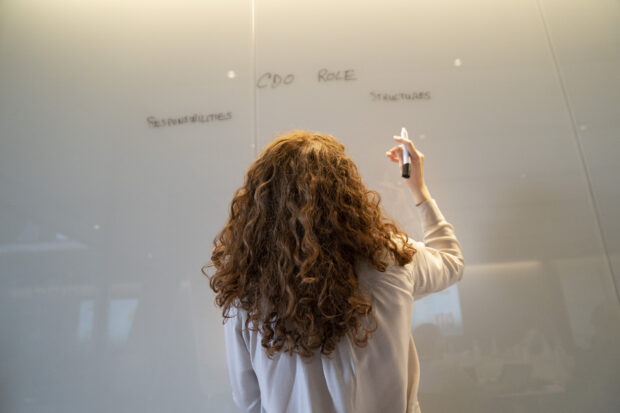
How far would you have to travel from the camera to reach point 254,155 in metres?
0.88

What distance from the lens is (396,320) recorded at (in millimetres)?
521

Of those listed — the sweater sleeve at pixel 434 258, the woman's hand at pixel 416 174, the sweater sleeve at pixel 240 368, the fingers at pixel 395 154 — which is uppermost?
the fingers at pixel 395 154

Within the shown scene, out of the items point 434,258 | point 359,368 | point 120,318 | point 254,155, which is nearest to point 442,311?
point 434,258

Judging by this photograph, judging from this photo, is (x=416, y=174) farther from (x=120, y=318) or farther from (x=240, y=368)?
(x=120, y=318)

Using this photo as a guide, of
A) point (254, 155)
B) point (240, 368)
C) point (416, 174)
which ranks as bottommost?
point (240, 368)

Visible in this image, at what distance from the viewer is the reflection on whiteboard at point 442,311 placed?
79 cm

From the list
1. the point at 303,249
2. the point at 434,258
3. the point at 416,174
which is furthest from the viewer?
the point at 416,174

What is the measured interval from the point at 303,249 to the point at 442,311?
18.8 inches

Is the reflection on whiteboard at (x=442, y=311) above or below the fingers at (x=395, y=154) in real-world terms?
below

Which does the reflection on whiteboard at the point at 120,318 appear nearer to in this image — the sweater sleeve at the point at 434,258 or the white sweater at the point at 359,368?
the white sweater at the point at 359,368

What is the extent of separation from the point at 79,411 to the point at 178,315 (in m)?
0.32

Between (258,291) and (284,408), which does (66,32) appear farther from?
(284,408)

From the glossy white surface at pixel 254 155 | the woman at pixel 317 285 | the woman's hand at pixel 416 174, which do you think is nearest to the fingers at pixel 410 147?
the woman's hand at pixel 416 174

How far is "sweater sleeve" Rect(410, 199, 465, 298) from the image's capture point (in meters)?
0.58
